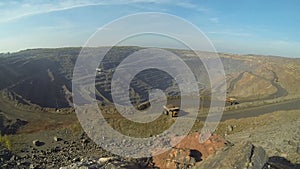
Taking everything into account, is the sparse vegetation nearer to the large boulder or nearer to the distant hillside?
the large boulder

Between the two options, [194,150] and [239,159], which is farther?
[194,150]

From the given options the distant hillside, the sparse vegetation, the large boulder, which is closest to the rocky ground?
the large boulder

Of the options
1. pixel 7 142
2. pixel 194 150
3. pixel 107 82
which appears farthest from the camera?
pixel 107 82

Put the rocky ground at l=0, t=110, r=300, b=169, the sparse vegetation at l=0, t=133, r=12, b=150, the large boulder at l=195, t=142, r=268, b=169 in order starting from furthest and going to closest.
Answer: the sparse vegetation at l=0, t=133, r=12, b=150
the rocky ground at l=0, t=110, r=300, b=169
the large boulder at l=195, t=142, r=268, b=169

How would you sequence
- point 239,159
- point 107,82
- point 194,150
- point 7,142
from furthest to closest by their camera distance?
point 107,82 < point 7,142 < point 194,150 < point 239,159

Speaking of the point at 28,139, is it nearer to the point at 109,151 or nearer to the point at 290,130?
the point at 109,151

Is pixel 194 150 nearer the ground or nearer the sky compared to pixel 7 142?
nearer the sky

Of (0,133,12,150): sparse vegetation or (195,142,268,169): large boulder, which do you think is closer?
(195,142,268,169): large boulder

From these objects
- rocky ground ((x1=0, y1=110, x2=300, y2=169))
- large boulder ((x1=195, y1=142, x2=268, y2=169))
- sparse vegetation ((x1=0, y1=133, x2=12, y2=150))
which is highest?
large boulder ((x1=195, y1=142, x2=268, y2=169))

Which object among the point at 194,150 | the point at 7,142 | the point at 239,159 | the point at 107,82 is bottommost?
the point at 107,82

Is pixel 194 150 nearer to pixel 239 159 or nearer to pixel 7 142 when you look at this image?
pixel 239 159

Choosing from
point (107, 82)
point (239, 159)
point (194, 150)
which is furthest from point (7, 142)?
point (107, 82)
